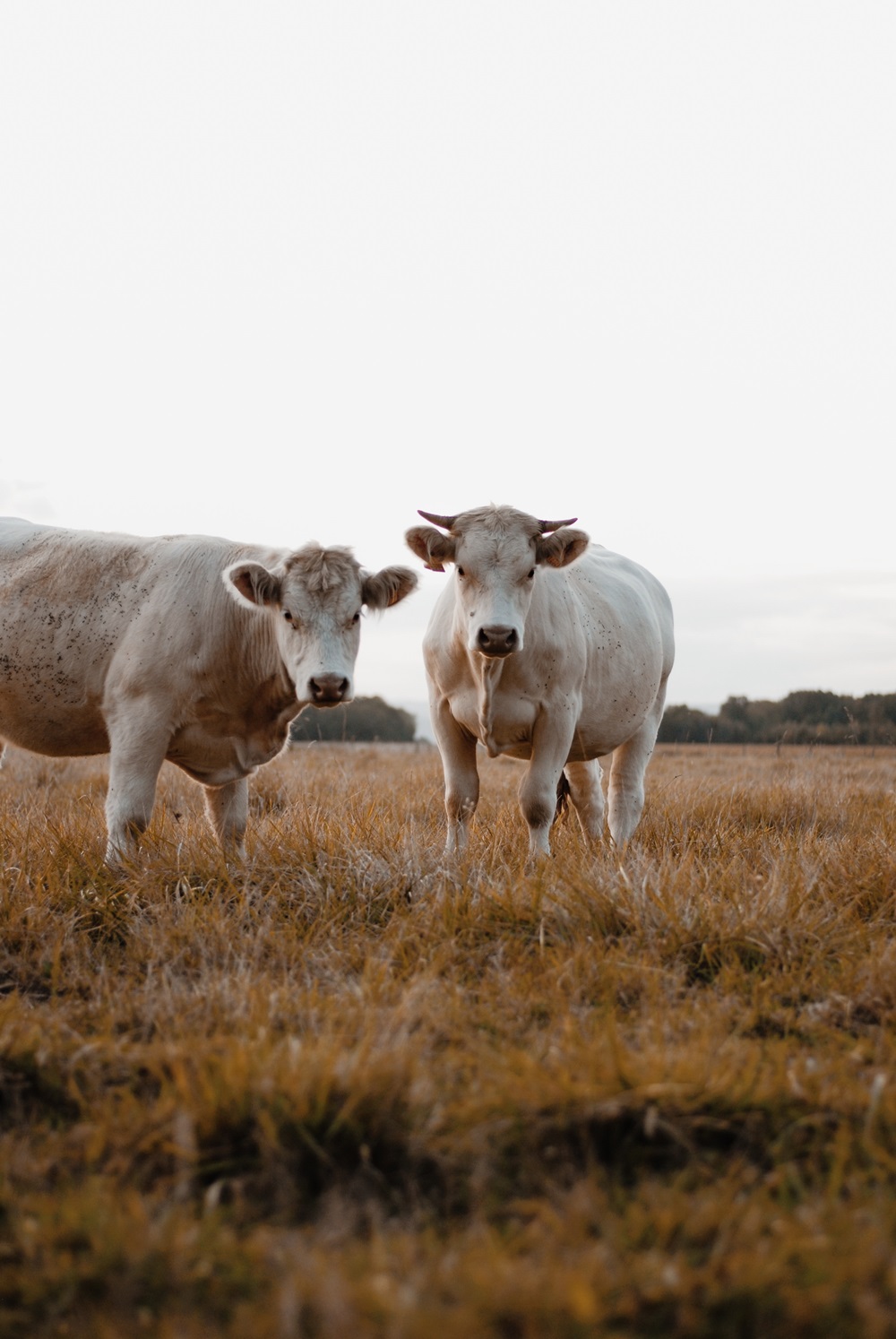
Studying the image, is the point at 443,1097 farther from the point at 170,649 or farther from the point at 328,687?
the point at 170,649

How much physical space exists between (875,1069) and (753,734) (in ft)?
63.0

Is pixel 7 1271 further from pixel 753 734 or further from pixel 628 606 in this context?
pixel 753 734

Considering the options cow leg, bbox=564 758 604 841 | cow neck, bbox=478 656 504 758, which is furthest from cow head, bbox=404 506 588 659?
cow leg, bbox=564 758 604 841

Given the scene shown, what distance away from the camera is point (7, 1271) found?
2.10 metres

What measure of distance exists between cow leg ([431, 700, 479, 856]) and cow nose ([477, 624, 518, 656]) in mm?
1053

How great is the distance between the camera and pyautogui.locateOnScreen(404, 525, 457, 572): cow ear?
20.5 ft

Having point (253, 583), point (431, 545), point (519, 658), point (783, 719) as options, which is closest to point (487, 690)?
point (519, 658)

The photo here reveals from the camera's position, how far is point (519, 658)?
6.37m

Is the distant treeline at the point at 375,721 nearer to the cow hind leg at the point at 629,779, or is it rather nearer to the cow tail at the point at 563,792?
the cow hind leg at the point at 629,779

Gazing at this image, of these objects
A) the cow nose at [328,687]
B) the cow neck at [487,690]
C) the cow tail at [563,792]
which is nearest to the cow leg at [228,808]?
the cow nose at [328,687]

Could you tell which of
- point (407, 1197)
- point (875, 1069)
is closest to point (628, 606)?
point (875, 1069)

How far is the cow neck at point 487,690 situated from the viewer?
6215mm

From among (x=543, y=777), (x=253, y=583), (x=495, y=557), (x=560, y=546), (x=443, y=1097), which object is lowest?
(x=443, y=1097)

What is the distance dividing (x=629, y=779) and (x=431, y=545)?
3.05m
